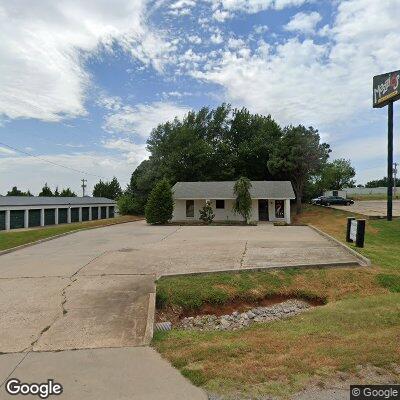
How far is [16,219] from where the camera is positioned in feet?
112

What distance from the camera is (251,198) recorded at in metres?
29.9

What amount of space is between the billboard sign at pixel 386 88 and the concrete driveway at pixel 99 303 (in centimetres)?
1437

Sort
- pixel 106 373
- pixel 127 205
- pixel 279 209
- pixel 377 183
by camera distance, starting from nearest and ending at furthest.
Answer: pixel 106 373, pixel 279 209, pixel 127 205, pixel 377 183

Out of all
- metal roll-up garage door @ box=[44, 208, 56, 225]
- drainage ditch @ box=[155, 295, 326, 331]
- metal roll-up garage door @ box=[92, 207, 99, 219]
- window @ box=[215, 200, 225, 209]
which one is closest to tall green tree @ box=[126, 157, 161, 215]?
metal roll-up garage door @ box=[92, 207, 99, 219]

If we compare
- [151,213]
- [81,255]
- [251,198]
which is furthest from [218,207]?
[81,255]

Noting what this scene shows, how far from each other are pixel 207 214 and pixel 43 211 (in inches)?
762

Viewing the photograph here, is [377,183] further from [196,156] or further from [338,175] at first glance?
[196,156]

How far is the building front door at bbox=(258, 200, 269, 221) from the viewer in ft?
103

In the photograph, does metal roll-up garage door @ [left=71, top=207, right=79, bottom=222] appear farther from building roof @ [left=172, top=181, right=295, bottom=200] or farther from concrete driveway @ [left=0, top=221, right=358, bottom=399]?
concrete driveway @ [left=0, top=221, right=358, bottom=399]

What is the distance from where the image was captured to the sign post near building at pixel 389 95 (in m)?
23.3

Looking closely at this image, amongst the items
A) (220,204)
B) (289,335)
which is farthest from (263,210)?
(289,335)

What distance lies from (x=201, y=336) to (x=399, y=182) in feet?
341

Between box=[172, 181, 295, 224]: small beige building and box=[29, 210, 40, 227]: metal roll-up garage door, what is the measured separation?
15366mm

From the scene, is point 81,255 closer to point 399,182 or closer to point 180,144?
point 180,144
